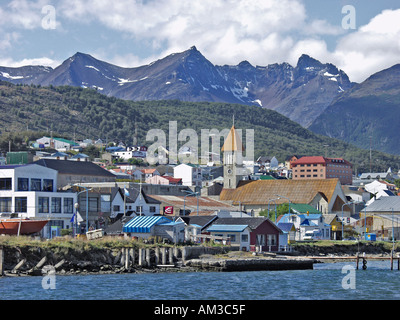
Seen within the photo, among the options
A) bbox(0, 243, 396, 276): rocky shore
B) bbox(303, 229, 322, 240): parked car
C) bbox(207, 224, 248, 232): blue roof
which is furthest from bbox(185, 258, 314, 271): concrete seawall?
bbox(303, 229, 322, 240): parked car

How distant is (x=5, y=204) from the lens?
66250 millimetres

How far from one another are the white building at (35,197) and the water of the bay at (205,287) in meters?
19.4

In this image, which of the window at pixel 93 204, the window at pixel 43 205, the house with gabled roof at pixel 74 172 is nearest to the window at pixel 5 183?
the window at pixel 43 205

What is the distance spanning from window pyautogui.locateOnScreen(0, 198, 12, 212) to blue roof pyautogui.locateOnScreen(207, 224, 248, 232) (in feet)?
61.6

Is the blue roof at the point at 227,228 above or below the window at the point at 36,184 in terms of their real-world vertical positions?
below

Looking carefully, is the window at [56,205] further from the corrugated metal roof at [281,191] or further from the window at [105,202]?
the corrugated metal roof at [281,191]

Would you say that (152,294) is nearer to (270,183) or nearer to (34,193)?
(34,193)

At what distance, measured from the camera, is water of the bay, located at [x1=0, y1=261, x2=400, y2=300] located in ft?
130

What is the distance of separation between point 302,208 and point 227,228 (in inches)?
1567

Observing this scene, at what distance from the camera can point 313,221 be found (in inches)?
3831

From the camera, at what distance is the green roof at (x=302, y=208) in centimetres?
10494

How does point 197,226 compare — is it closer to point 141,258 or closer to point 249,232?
point 249,232

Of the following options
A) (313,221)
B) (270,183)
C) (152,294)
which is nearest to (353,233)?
(313,221)
